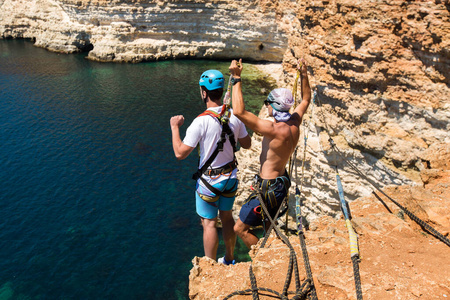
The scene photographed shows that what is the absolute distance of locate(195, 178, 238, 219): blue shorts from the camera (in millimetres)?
5918

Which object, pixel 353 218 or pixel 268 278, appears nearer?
pixel 268 278

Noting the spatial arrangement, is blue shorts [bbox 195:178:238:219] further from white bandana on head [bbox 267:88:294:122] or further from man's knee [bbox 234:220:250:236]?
white bandana on head [bbox 267:88:294:122]

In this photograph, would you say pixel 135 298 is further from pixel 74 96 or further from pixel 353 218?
pixel 74 96

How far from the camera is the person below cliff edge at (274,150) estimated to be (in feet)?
19.0

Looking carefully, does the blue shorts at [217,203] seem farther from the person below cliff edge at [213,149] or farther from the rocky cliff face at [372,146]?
the rocky cliff face at [372,146]

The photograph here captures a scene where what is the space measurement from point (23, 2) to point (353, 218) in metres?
62.9

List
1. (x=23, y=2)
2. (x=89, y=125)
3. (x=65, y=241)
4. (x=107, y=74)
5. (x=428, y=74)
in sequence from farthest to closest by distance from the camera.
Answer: (x=23, y=2) → (x=107, y=74) → (x=89, y=125) → (x=65, y=241) → (x=428, y=74)

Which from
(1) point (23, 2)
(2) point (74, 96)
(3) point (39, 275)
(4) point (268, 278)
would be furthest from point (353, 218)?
(1) point (23, 2)

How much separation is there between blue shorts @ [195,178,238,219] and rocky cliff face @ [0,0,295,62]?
35766 millimetres

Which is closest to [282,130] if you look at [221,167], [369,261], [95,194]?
[221,167]

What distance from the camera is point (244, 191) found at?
1562 cm

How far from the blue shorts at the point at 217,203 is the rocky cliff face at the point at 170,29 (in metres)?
35.8

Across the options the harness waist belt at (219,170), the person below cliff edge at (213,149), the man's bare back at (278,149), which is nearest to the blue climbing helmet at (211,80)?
the person below cliff edge at (213,149)

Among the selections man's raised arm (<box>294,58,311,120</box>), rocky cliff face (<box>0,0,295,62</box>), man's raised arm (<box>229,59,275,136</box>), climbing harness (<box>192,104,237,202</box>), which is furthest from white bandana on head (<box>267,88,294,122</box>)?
rocky cliff face (<box>0,0,295,62</box>)
